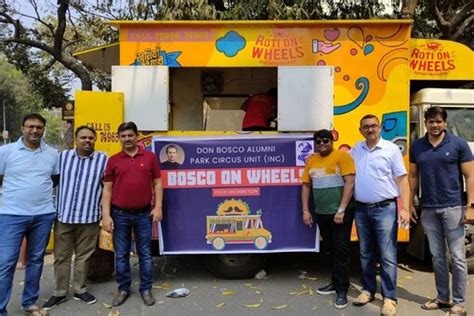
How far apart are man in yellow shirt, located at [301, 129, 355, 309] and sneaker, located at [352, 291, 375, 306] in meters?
0.11

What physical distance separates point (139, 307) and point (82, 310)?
1.73 feet

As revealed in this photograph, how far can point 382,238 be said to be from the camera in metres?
4.45

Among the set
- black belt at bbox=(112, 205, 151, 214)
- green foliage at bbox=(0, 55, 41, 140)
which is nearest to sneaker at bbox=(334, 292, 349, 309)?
black belt at bbox=(112, 205, 151, 214)

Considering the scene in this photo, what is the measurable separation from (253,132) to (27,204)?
2.30 m

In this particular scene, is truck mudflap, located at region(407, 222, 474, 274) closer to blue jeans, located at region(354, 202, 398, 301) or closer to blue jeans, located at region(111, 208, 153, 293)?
blue jeans, located at region(354, 202, 398, 301)

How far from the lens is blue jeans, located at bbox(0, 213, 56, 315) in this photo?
427 cm

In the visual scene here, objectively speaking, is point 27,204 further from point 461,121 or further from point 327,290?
point 461,121

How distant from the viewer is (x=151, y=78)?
205 inches

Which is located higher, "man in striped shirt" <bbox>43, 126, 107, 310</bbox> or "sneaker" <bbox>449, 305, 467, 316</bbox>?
"man in striped shirt" <bbox>43, 126, 107, 310</bbox>

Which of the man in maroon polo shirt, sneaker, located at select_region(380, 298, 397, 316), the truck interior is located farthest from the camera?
the truck interior

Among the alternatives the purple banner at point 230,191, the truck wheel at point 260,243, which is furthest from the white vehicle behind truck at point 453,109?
the truck wheel at point 260,243

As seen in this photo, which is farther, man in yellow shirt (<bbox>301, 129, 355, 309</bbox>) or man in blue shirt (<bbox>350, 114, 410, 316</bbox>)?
man in yellow shirt (<bbox>301, 129, 355, 309</bbox>)

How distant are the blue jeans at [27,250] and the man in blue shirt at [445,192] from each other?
11.0 feet

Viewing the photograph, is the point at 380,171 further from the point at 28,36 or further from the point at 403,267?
the point at 28,36
